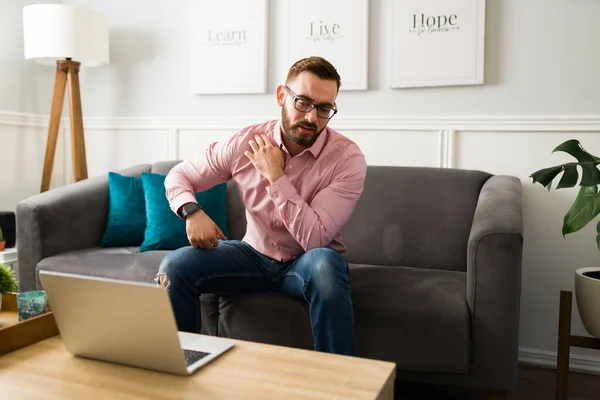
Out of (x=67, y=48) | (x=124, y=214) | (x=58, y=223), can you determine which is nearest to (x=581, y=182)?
(x=124, y=214)

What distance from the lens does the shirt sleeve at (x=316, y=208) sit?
182 centimetres

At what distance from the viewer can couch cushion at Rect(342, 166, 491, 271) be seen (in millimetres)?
2350

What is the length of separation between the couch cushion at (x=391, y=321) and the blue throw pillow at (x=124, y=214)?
79 cm

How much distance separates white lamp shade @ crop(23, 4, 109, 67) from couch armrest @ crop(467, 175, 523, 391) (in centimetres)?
214

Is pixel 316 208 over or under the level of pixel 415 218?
over

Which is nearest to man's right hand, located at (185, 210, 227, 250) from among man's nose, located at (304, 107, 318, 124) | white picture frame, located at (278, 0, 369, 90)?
man's nose, located at (304, 107, 318, 124)

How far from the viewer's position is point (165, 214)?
251 centimetres

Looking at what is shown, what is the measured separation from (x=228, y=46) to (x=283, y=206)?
147 centimetres

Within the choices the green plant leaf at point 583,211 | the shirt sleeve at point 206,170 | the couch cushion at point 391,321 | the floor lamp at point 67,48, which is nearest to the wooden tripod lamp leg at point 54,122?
the floor lamp at point 67,48

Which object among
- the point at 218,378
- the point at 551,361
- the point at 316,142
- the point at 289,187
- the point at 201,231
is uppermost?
the point at 316,142

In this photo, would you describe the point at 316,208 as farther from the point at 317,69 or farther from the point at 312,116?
the point at 317,69

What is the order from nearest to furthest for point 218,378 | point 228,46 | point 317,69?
point 218,378 < point 317,69 < point 228,46

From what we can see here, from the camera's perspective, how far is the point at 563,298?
198cm

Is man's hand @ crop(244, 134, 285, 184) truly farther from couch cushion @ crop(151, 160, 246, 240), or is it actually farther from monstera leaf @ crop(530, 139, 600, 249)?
monstera leaf @ crop(530, 139, 600, 249)
